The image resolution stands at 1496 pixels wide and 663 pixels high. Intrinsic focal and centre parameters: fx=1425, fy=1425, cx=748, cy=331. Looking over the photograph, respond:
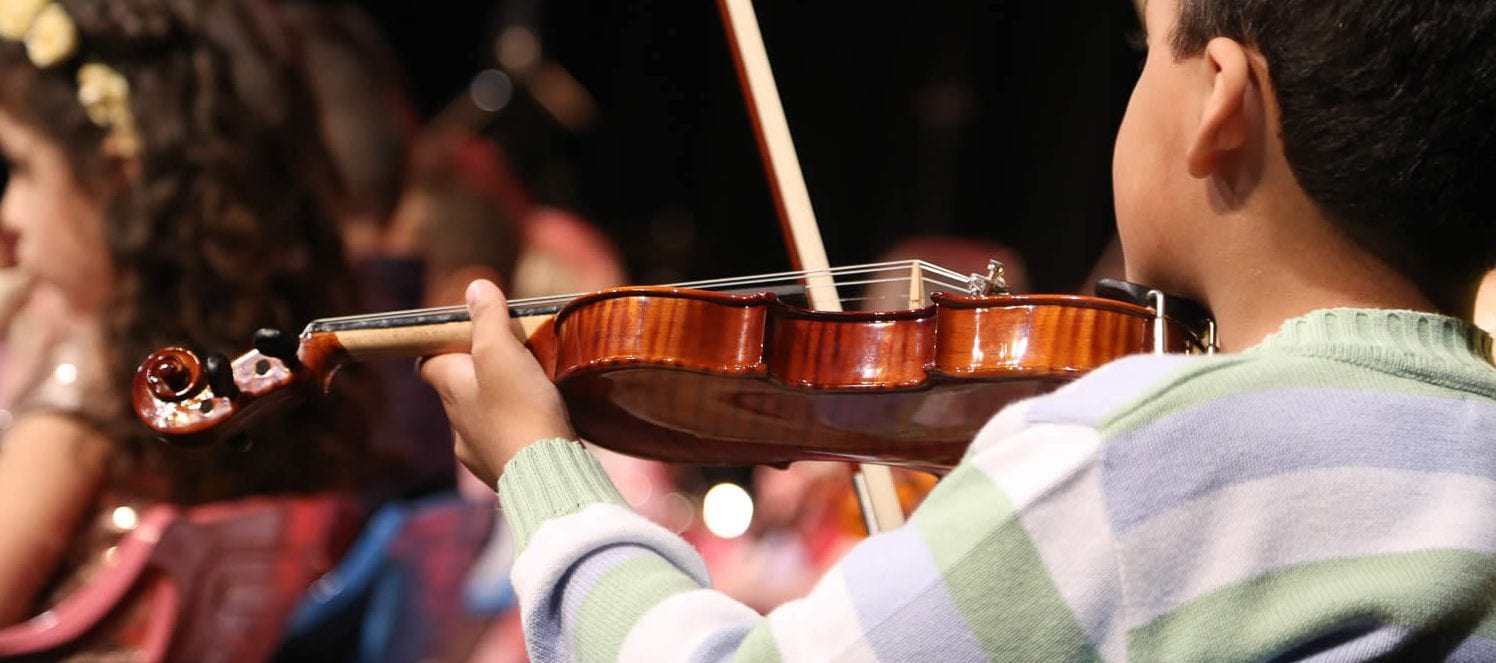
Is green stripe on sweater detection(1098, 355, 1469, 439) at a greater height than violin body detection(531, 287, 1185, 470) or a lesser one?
greater

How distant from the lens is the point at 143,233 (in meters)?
1.75

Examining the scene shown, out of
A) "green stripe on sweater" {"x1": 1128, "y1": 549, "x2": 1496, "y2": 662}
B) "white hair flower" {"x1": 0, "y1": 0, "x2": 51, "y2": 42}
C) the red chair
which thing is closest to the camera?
"green stripe on sweater" {"x1": 1128, "y1": 549, "x2": 1496, "y2": 662}

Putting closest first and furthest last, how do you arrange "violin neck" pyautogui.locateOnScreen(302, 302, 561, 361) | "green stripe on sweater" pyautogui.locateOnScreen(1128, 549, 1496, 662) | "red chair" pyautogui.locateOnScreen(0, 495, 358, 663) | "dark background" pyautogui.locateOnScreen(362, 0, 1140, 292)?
1. "green stripe on sweater" pyautogui.locateOnScreen(1128, 549, 1496, 662)
2. "violin neck" pyautogui.locateOnScreen(302, 302, 561, 361)
3. "red chair" pyautogui.locateOnScreen(0, 495, 358, 663)
4. "dark background" pyautogui.locateOnScreen(362, 0, 1140, 292)

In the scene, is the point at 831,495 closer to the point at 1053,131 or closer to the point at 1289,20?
the point at 1053,131

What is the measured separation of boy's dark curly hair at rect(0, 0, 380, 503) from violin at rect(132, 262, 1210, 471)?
0.81 meters

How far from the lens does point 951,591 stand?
0.55m

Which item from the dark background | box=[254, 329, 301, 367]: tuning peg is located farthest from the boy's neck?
the dark background

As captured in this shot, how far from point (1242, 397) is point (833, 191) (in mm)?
2262

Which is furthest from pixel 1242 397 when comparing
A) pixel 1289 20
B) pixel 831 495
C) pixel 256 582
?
pixel 831 495

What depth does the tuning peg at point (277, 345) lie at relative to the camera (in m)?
0.95

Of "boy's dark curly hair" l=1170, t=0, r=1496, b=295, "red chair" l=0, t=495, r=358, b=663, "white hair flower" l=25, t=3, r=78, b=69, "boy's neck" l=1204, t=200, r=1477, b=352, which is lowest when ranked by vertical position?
"red chair" l=0, t=495, r=358, b=663

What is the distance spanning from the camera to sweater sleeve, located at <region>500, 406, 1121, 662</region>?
54cm

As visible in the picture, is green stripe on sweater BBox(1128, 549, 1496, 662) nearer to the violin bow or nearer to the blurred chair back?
the violin bow

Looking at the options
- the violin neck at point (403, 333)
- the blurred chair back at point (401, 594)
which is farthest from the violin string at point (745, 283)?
the blurred chair back at point (401, 594)
